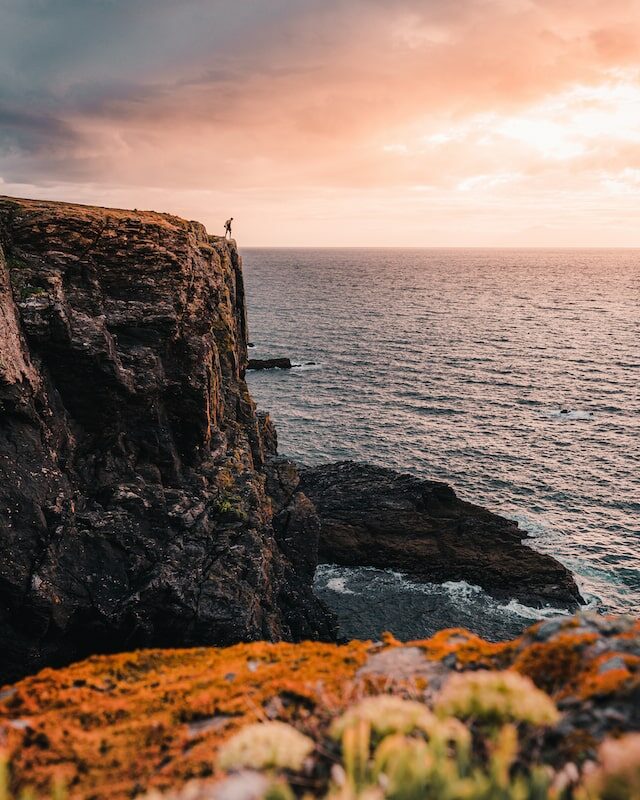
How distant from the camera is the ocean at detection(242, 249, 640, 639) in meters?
41.6

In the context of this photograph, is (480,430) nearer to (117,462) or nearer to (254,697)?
(117,462)

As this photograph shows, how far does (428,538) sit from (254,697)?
41.9 metres

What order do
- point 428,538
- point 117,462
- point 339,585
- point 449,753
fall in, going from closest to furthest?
point 449,753 → point 117,462 → point 339,585 → point 428,538

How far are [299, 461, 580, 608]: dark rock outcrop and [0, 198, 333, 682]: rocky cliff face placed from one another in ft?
40.6

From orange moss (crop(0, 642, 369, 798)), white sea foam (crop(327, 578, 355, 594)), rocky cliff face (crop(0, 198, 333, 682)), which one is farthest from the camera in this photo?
white sea foam (crop(327, 578, 355, 594))

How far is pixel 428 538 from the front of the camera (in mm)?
46719

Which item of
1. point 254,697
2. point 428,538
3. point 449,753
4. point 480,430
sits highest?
point 449,753

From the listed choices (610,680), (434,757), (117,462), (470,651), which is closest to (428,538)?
(117,462)

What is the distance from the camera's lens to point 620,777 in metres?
4.24

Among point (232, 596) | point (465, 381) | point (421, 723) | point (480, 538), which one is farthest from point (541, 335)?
point (421, 723)

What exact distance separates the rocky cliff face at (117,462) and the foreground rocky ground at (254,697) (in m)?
15.4

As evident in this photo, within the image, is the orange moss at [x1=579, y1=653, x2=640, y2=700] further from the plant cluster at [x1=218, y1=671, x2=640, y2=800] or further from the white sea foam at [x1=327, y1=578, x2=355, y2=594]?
the white sea foam at [x1=327, y1=578, x2=355, y2=594]

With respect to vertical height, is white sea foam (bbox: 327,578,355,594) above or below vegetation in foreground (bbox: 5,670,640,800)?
below

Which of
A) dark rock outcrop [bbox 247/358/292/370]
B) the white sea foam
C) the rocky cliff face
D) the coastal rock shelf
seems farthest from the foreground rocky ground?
dark rock outcrop [bbox 247/358/292/370]
